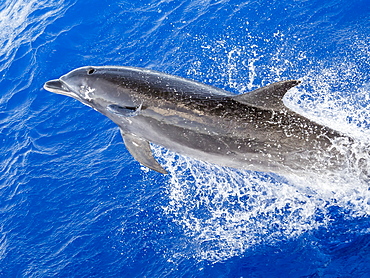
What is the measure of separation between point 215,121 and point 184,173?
12.4ft

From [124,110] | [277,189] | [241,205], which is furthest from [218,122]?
[241,205]

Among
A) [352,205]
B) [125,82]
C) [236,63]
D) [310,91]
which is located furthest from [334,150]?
[236,63]

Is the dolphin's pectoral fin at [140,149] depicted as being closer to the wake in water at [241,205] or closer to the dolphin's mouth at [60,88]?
the dolphin's mouth at [60,88]

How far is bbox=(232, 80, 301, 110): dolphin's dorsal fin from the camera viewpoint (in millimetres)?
5453

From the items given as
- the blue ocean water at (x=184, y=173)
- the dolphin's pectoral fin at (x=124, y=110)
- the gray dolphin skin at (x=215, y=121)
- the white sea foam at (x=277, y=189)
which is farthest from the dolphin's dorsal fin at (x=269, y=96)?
the dolphin's pectoral fin at (x=124, y=110)

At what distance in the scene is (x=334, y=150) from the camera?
5527 mm

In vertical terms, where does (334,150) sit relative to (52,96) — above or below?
below

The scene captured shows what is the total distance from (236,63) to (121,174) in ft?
15.2

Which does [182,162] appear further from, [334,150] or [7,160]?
[7,160]

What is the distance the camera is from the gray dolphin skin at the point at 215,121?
5.53 m

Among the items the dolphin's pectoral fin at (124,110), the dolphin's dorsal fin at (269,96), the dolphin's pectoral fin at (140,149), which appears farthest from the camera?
the dolphin's pectoral fin at (140,149)

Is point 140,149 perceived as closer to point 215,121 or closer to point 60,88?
point 215,121

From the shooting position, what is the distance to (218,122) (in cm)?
573

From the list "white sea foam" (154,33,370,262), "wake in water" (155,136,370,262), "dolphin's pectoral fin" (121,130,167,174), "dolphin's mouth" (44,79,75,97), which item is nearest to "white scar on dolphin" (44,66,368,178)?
"dolphin's pectoral fin" (121,130,167,174)
